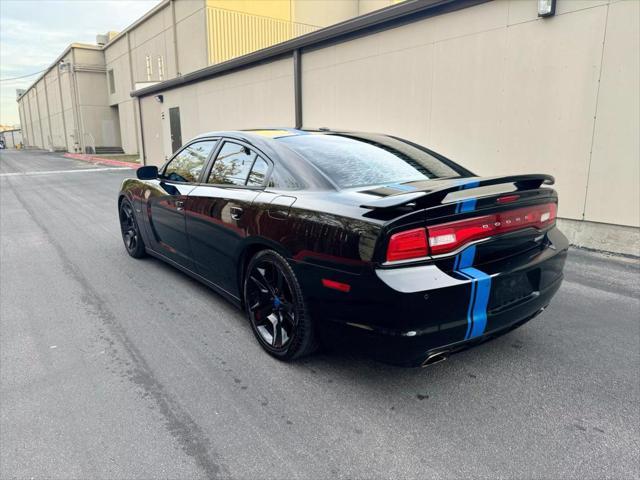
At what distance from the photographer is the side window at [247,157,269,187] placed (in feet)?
10.1

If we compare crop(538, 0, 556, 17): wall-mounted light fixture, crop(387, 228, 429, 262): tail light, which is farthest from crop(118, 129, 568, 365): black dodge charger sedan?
crop(538, 0, 556, 17): wall-mounted light fixture

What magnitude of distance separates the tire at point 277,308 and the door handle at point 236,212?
12.8 inches

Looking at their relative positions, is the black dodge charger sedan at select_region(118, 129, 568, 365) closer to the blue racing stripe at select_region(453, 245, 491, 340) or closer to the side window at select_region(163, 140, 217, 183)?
the blue racing stripe at select_region(453, 245, 491, 340)

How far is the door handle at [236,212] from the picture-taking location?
3.09m

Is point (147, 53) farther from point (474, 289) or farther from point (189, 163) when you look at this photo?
point (474, 289)

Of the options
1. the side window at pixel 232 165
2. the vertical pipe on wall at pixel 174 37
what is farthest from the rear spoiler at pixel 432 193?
the vertical pipe on wall at pixel 174 37

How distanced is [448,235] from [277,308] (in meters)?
1.20

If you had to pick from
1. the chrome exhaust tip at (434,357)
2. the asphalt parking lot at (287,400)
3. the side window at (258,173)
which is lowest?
the asphalt parking lot at (287,400)

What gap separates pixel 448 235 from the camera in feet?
7.32

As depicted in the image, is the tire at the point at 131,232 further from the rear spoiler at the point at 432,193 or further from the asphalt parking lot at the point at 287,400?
the rear spoiler at the point at 432,193

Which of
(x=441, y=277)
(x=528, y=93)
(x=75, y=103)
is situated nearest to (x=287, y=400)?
(x=441, y=277)

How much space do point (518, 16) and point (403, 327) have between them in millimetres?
5606

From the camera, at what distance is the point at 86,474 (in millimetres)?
1980

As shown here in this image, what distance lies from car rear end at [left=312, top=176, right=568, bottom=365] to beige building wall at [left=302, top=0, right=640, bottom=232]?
368 cm
